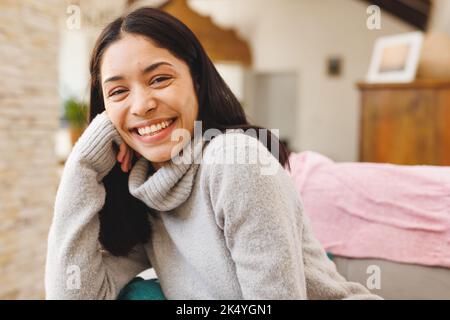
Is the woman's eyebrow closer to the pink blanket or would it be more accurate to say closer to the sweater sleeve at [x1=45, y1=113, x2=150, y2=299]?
the sweater sleeve at [x1=45, y1=113, x2=150, y2=299]

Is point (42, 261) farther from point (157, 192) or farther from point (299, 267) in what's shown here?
point (299, 267)

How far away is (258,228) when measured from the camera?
28.3 inches

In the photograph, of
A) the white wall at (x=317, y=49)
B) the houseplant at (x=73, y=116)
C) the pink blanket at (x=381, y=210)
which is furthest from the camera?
the white wall at (x=317, y=49)

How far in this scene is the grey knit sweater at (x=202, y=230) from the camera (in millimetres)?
721

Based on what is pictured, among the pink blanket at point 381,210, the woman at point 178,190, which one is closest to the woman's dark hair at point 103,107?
the woman at point 178,190

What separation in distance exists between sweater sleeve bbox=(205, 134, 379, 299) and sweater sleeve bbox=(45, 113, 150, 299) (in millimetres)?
247

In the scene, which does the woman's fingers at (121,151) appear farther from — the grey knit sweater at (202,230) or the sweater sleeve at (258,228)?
the sweater sleeve at (258,228)

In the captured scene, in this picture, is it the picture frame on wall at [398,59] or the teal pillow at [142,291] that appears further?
the picture frame on wall at [398,59]

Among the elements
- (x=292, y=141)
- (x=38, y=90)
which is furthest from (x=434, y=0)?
(x=38, y=90)

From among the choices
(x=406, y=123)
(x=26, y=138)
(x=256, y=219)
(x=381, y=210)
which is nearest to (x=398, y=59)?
(x=406, y=123)

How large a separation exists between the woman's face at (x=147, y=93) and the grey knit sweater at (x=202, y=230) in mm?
49

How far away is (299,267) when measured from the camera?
76 cm

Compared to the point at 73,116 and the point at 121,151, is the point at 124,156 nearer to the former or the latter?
the point at 121,151
